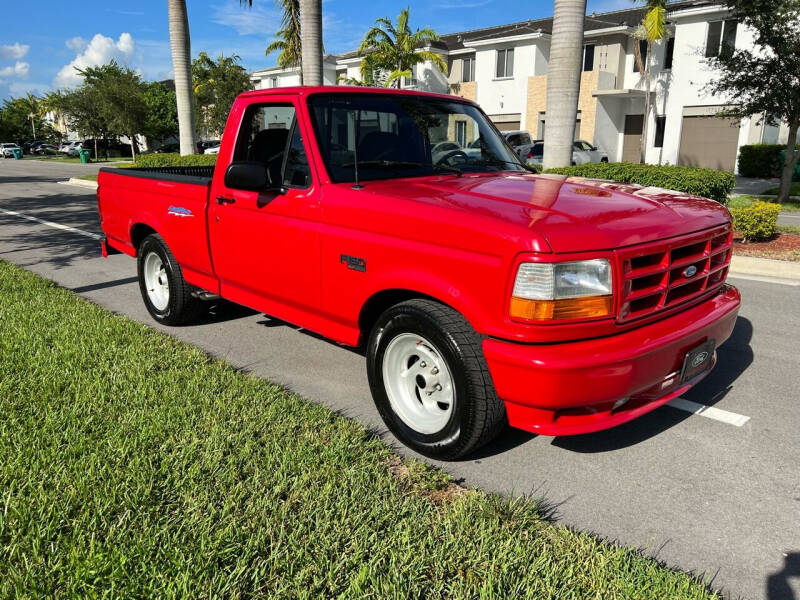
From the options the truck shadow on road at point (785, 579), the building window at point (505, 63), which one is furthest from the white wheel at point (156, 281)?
the building window at point (505, 63)

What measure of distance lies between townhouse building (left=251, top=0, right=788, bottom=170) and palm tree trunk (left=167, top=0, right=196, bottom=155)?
12837 millimetres

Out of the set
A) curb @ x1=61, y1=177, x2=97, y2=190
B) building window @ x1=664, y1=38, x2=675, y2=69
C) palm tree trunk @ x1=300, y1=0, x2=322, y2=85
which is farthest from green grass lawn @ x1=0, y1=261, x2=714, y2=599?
building window @ x1=664, y1=38, x2=675, y2=69

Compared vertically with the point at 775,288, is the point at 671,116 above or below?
above

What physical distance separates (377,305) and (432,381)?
2.03 ft

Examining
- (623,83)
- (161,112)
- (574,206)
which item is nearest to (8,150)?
(161,112)

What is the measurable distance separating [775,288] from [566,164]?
4367 mm

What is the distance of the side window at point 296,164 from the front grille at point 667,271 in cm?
214

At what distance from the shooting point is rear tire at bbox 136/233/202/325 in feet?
18.3

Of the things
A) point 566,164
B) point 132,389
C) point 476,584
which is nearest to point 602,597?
point 476,584

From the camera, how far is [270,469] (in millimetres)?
3152

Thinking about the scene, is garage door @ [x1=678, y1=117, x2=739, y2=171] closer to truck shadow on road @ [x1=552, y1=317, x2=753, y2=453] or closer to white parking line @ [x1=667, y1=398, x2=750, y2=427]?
truck shadow on road @ [x1=552, y1=317, x2=753, y2=453]

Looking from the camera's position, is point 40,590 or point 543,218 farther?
point 543,218

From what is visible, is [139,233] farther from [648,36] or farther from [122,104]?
[122,104]

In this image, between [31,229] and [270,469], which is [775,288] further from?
[31,229]
